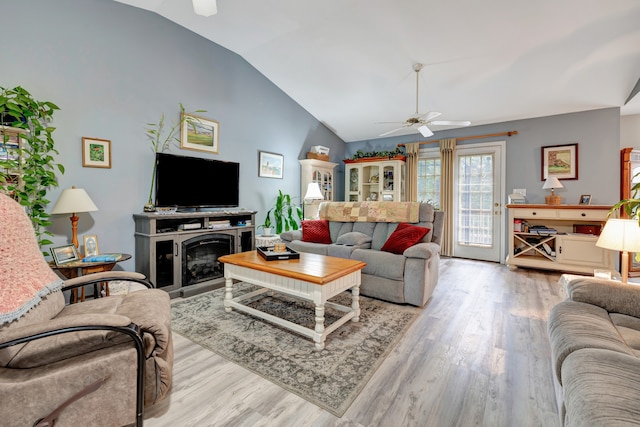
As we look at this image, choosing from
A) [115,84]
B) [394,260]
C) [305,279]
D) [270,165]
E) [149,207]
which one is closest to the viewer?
[305,279]

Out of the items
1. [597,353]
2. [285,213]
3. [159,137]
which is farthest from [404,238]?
[159,137]

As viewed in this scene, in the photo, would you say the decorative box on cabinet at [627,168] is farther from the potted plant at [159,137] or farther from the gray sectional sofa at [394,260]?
the potted plant at [159,137]

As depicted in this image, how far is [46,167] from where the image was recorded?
262 cm

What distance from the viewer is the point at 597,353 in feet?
3.55

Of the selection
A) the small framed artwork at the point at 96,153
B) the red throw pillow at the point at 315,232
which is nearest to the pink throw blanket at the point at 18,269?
the small framed artwork at the point at 96,153

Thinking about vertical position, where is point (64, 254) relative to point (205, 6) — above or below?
below

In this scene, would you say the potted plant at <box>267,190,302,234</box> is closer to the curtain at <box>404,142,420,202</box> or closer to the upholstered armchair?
the curtain at <box>404,142,420,202</box>

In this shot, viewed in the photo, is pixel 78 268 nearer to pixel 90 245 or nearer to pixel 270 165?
pixel 90 245

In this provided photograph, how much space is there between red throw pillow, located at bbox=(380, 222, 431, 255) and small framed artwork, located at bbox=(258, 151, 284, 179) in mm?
2338

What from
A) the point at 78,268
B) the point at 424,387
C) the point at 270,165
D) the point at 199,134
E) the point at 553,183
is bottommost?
the point at 424,387

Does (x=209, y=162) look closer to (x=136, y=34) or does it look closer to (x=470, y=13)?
(x=136, y=34)

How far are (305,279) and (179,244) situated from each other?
1.83 m

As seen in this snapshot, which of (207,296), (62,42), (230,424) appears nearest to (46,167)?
(62,42)

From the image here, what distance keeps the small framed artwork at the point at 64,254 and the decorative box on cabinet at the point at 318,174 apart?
11.2ft
